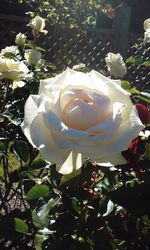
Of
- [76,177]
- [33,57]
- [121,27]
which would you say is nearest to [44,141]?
[76,177]

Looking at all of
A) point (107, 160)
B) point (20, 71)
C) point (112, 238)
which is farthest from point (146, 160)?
point (20, 71)

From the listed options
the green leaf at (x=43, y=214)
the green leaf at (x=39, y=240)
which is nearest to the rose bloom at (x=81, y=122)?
the green leaf at (x=43, y=214)

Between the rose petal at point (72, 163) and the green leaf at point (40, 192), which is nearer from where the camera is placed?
the rose petal at point (72, 163)

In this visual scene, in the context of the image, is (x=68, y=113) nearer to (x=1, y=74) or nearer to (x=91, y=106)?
(x=91, y=106)

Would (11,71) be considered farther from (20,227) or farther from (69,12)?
(69,12)

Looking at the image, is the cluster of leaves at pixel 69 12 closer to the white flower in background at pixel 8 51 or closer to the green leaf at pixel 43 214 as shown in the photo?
the white flower in background at pixel 8 51

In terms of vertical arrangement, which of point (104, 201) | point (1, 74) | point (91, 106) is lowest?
point (104, 201)

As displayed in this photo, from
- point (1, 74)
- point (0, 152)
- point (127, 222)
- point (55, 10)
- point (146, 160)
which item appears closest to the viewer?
point (146, 160)

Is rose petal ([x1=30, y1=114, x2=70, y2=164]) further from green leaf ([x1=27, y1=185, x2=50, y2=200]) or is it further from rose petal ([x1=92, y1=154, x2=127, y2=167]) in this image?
green leaf ([x1=27, y1=185, x2=50, y2=200])
